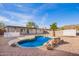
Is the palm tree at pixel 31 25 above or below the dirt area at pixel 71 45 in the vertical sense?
above

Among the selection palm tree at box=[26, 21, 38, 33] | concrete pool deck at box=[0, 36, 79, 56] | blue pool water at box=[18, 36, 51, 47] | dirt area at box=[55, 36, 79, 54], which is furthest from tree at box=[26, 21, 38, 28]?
dirt area at box=[55, 36, 79, 54]

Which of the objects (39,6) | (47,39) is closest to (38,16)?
(39,6)

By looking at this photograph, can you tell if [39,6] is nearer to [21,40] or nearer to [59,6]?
[59,6]

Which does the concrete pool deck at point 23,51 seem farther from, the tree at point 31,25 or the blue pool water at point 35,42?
the tree at point 31,25

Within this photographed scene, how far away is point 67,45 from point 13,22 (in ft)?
2.39

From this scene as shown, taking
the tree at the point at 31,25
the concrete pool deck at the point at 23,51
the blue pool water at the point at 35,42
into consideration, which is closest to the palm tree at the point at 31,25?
the tree at the point at 31,25

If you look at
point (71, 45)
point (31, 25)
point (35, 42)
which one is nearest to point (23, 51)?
point (35, 42)

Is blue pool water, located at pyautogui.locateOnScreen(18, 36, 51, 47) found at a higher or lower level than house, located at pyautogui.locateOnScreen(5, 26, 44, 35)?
lower

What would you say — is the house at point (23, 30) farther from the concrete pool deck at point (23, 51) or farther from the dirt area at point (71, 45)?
the dirt area at point (71, 45)

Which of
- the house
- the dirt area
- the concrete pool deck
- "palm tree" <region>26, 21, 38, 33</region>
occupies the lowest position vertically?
the concrete pool deck

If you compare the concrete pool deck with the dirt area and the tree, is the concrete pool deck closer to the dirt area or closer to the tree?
the dirt area

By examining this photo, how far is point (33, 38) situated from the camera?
2906 millimetres

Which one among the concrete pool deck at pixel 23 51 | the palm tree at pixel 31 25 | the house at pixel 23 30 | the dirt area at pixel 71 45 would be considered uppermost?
the palm tree at pixel 31 25

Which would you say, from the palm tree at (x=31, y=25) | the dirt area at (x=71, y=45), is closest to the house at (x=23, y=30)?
the palm tree at (x=31, y=25)
